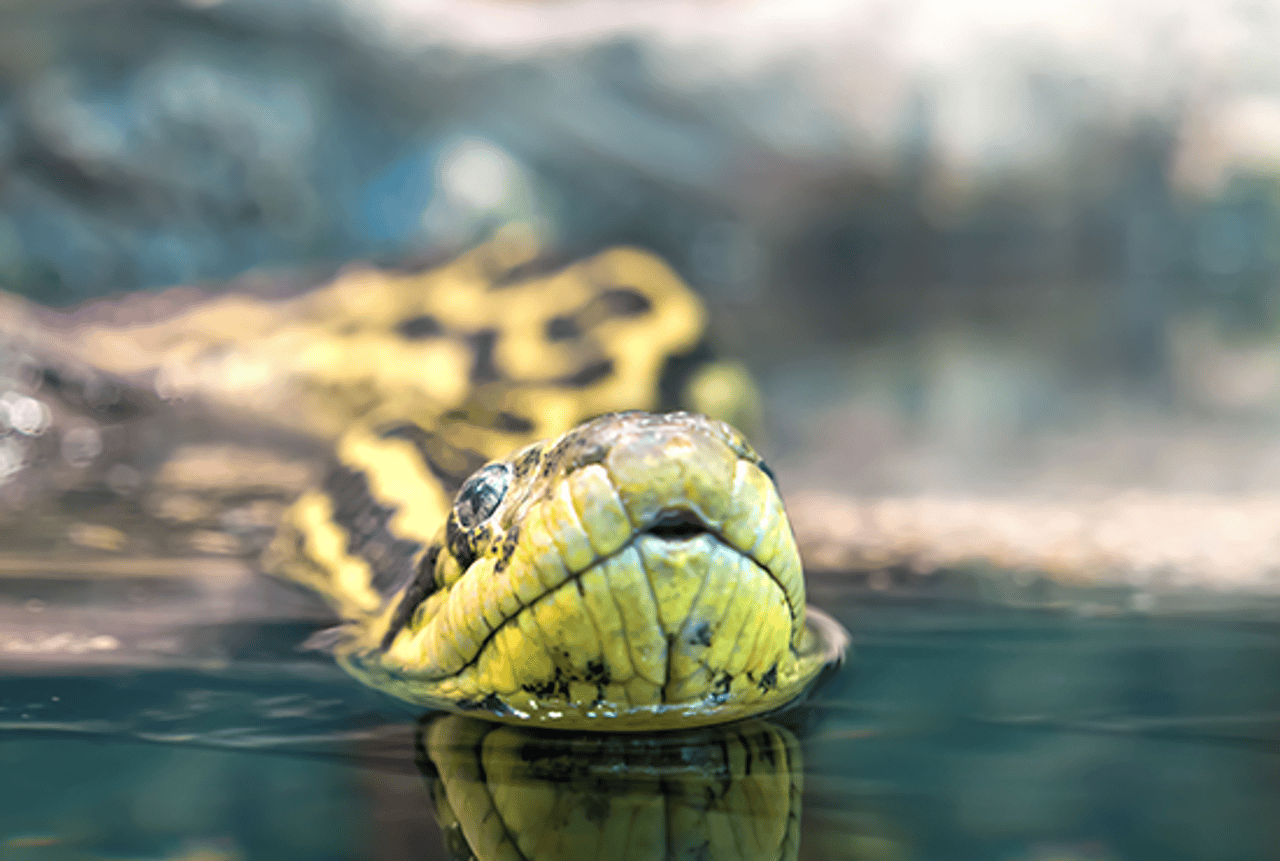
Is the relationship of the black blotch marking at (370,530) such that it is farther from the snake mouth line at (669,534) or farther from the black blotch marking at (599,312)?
the black blotch marking at (599,312)

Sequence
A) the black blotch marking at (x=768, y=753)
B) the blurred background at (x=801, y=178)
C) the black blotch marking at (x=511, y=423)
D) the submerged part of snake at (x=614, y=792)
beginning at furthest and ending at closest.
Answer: the blurred background at (x=801, y=178) < the black blotch marking at (x=511, y=423) < the black blotch marking at (x=768, y=753) < the submerged part of snake at (x=614, y=792)

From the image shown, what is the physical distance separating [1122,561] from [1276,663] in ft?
3.74

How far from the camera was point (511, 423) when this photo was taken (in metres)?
4.54

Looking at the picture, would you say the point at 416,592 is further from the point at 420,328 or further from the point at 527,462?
the point at 420,328

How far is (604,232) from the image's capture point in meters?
10.6

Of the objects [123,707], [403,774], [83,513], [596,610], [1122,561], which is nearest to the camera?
[403,774]

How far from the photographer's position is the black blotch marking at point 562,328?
5.75 metres

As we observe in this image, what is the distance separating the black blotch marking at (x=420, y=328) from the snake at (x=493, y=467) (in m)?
0.02

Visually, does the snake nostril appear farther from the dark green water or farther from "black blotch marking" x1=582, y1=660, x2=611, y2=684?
the dark green water

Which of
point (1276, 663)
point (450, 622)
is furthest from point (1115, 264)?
point (450, 622)

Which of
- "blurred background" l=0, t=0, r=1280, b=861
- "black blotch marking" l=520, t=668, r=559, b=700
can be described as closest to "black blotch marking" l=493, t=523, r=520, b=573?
"black blotch marking" l=520, t=668, r=559, b=700

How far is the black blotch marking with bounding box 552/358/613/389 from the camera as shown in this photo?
517 centimetres

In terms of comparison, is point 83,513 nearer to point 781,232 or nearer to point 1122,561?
point 1122,561

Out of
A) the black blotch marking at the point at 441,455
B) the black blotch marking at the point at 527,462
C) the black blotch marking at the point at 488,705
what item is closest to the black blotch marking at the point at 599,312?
the black blotch marking at the point at 441,455
